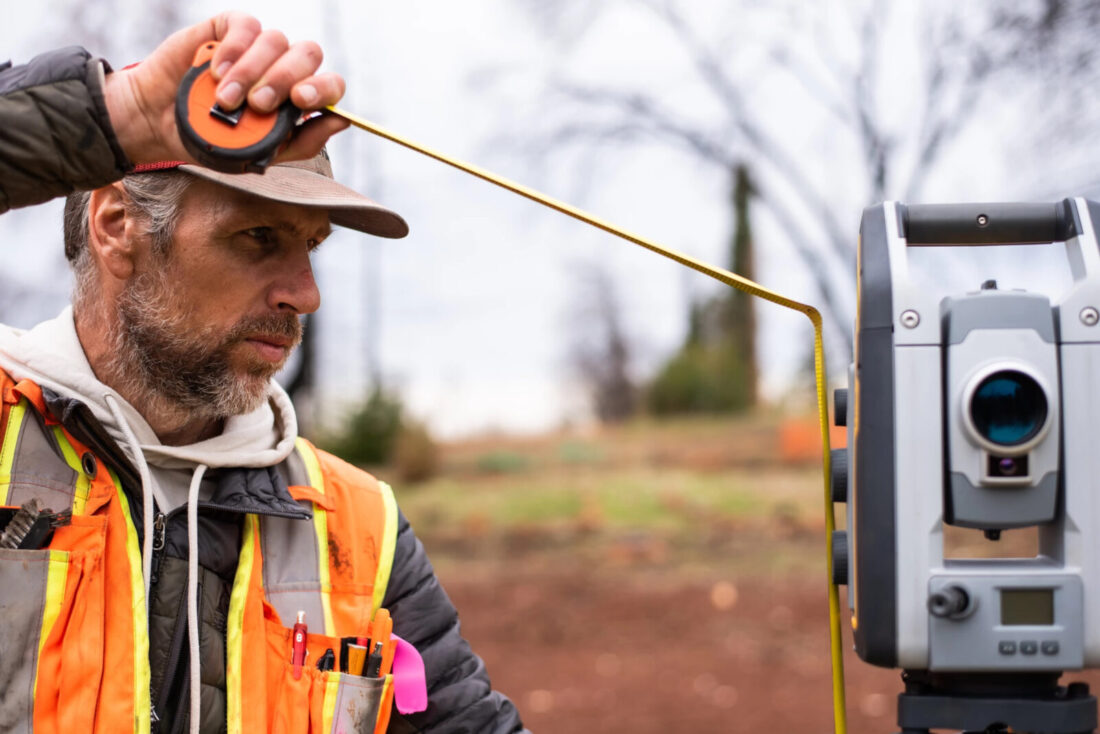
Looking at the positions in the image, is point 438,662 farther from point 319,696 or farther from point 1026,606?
point 1026,606

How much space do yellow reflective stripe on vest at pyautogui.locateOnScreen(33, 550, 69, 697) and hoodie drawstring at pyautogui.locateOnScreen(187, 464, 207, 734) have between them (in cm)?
19

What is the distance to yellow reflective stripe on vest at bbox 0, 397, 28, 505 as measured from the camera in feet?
5.32

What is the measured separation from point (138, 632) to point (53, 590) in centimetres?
14

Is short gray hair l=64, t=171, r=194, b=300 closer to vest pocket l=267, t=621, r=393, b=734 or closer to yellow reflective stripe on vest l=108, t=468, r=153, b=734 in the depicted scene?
yellow reflective stripe on vest l=108, t=468, r=153, b=734

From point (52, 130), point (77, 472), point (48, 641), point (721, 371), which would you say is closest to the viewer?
point (52, 130)

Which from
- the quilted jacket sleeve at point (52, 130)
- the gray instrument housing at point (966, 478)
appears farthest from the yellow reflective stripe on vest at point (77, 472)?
the gray instrument housing at point (966, 478)

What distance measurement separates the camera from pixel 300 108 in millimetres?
1383

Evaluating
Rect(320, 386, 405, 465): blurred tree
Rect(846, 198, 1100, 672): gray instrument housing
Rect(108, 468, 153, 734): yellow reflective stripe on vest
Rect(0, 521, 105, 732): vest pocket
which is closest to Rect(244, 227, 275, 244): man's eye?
Rect(108, 468, 153, 734): yellow reflective stripe on vest

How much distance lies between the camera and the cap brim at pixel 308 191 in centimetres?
179

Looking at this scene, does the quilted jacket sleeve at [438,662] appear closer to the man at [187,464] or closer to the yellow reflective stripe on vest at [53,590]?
the man at [187,464]

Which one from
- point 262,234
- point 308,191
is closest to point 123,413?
point 262,234

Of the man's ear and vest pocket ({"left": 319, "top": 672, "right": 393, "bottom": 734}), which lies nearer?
vest pocket ({"left": 319, "top": 672, "right": 393, "bottom": 734})

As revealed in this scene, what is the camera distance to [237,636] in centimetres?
171

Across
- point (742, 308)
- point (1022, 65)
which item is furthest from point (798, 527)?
point (742, 308)
